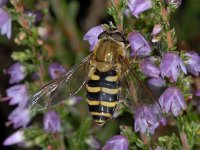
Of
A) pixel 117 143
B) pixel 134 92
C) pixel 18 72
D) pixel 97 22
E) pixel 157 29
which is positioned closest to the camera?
pixel 134 92

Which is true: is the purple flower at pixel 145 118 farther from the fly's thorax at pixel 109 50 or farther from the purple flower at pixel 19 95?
the purple flower at pixel 19 95

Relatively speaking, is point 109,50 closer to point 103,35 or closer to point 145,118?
point 103,35

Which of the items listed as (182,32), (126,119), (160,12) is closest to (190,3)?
(182,32)

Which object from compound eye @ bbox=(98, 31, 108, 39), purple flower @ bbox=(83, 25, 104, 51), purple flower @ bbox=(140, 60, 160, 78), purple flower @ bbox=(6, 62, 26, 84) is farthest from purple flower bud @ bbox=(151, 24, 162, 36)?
purple flower @ bbox=(6, 62, 26, 84)

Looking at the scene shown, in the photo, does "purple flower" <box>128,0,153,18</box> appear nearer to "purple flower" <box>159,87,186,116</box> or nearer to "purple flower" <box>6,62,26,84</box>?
"purple flower" <box>159,87,186,116</box>

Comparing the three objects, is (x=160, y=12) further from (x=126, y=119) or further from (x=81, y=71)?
(x=126, y=119)

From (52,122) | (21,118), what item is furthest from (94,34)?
(21,118)
